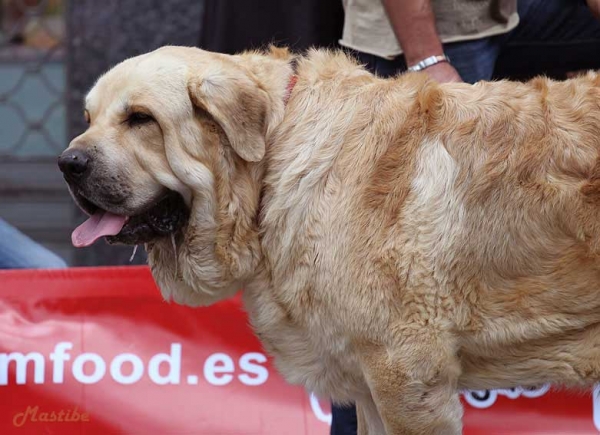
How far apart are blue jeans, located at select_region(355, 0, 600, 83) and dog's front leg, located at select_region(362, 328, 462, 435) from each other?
134 cm

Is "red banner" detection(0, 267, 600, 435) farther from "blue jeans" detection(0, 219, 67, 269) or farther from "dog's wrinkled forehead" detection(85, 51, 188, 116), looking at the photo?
"dog's wrinkled forehead" detection(85, 51, 188, 116)

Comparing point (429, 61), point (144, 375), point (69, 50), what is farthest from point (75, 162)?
point (69, 50)

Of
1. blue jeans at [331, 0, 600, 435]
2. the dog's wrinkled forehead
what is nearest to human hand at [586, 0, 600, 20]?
blue jeans at [331, 0, 600, 435]

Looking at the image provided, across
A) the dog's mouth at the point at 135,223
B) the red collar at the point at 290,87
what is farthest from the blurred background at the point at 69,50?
the dog's mouth at the point at 135,223

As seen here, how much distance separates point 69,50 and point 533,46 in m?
3.76

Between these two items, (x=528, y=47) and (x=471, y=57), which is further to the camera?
(x=528, y=47)

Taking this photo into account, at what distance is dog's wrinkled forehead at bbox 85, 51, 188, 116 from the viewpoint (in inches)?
139

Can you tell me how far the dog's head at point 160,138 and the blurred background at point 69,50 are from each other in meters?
2.37

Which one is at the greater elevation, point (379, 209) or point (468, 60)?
point (468, 60)

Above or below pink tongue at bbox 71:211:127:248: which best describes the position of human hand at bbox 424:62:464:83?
above

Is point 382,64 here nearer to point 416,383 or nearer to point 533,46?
point 533,46

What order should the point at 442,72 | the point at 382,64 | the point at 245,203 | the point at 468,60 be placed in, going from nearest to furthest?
the point at 245,203 → the point at 442,72 → the point at 468,60 → the point at 382,64

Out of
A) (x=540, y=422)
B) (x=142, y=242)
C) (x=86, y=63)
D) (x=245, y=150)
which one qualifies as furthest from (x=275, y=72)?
(x=86, y=63)

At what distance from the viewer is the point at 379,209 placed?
11.4ft
